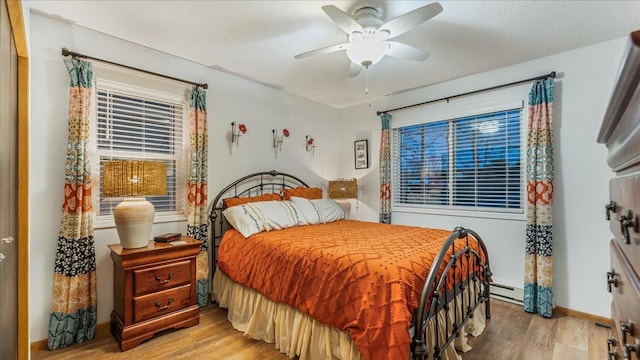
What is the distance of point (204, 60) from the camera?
10.3 feet

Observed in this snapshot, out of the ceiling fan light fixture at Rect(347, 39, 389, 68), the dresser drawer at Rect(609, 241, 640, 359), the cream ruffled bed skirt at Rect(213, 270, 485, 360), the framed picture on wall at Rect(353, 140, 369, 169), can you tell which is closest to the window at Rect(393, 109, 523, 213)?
the framed picture on wall at Rect(353, 140, 369, 169)

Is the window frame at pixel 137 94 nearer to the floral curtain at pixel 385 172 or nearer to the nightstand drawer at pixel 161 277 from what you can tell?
the nightstand drawer at pixel 161 277

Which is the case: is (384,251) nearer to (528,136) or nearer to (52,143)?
(528,136)

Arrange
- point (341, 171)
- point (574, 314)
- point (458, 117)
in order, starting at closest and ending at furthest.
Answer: point (574, 314) → point (458, 117) → point (341, 171)

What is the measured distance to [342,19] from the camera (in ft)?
6.43

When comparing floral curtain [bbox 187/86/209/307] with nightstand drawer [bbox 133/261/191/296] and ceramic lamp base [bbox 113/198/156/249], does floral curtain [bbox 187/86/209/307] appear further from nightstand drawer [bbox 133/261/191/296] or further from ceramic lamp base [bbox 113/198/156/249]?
ceramic lamp base [bbox 113/198/156/249]

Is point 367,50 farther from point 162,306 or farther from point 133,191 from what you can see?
point 162,306

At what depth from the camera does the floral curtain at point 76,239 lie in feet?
7.50

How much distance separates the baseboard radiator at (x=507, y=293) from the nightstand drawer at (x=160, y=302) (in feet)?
10.5

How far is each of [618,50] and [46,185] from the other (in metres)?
4.98

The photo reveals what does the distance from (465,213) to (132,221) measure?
11.5 ft

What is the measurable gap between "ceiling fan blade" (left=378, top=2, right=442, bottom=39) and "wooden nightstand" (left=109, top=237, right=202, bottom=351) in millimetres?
2356

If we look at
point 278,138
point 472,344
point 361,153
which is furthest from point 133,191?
point 361,153

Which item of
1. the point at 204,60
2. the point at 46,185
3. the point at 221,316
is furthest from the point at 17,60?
the point at 221,316
